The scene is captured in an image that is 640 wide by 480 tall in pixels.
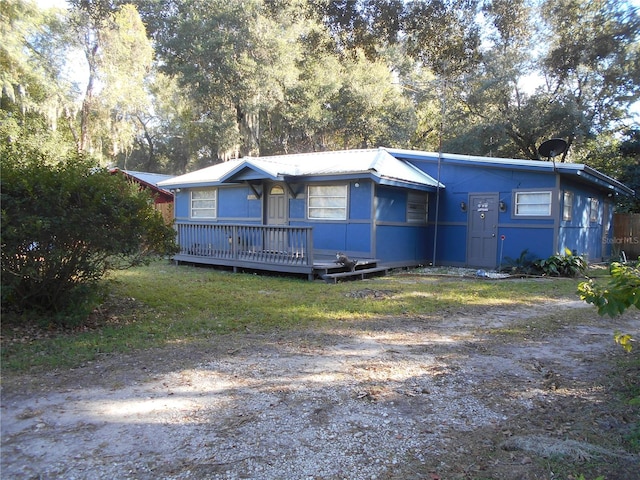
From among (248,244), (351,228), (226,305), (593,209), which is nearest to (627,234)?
(593,209)

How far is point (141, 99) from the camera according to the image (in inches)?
1061

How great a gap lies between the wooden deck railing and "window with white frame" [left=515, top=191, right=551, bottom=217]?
6204 mm

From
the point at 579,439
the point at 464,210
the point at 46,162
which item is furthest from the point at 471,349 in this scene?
→ the point at 464,210

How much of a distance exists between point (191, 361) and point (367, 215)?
8.05 m

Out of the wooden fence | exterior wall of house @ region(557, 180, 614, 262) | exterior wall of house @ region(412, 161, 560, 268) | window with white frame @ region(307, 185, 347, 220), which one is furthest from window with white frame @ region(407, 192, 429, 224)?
the wooden fence

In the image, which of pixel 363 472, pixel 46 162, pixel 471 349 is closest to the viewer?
pixel 363 472

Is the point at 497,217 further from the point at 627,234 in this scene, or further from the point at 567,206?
the point at 627,234

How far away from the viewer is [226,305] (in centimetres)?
755

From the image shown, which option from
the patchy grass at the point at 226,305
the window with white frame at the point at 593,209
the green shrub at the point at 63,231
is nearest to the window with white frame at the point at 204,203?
the patchy grass at the point at 226,305

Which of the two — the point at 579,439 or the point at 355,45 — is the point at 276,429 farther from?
the point at 355,45

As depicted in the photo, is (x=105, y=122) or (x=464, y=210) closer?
(x=464, y=210)

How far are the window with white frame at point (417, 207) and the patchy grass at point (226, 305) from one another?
239 cm

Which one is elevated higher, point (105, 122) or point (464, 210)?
point (105, 122)

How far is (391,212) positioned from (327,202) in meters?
1.79
